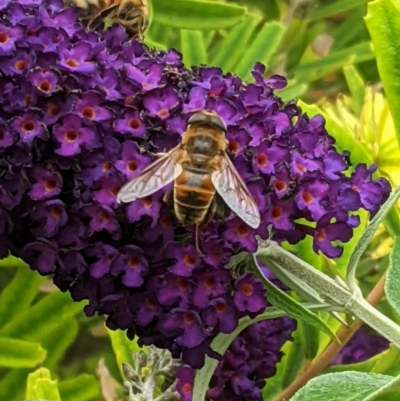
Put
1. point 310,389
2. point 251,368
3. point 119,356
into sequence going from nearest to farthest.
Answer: point 310,389, point 251,368, point 119,356

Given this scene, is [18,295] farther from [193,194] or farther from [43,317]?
[193,194]

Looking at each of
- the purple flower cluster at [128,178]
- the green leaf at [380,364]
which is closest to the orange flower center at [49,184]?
the purple flower cluster at [128,178]

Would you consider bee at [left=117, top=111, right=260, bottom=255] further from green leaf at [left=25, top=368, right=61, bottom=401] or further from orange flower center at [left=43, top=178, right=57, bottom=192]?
green leaf at [left=25, top=368, right=61, bottom=401]

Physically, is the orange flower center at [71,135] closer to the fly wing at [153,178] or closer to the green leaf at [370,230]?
the fly wing at [153,178]

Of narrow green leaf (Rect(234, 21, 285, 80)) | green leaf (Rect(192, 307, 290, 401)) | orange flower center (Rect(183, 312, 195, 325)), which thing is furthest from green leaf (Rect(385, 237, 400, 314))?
narrow green leaf (Rect(234, 21, 285, 80))

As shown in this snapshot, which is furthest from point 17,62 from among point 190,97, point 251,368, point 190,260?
point 251,368

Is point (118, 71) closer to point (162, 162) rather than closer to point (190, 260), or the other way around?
point (162, 162)
